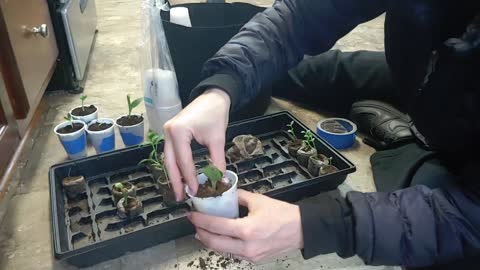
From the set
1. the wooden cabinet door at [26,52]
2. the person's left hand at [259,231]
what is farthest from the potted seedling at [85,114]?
the person's left hand at [259,231]

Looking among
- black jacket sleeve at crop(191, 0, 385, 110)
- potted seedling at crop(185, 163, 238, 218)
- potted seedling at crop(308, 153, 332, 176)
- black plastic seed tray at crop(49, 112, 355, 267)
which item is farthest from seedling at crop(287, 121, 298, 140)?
potted seedling at crop(185, 163, 238, 218)

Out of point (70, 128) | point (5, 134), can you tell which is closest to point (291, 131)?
point (70, 128)

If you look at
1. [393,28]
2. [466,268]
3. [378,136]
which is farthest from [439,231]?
[378,136]

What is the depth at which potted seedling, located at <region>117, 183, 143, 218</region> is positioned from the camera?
0.93m

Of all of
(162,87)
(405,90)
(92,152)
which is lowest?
(92,152)

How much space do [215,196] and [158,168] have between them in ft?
1.29

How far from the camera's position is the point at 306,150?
1078 millimetres

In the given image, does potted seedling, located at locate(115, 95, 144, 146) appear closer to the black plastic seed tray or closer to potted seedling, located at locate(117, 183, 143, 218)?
the black plastic seed tray

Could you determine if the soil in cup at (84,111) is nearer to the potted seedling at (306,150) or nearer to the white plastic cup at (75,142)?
the white plastic cup at (75,142)

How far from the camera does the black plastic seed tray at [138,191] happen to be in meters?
0.86

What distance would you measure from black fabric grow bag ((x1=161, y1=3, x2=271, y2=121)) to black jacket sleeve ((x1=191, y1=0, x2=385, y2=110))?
0.86 feet

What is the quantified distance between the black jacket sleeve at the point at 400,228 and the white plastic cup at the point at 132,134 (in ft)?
2.16

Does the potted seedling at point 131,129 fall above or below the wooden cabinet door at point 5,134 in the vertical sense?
below

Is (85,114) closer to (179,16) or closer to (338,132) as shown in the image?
Result: (179,16)
